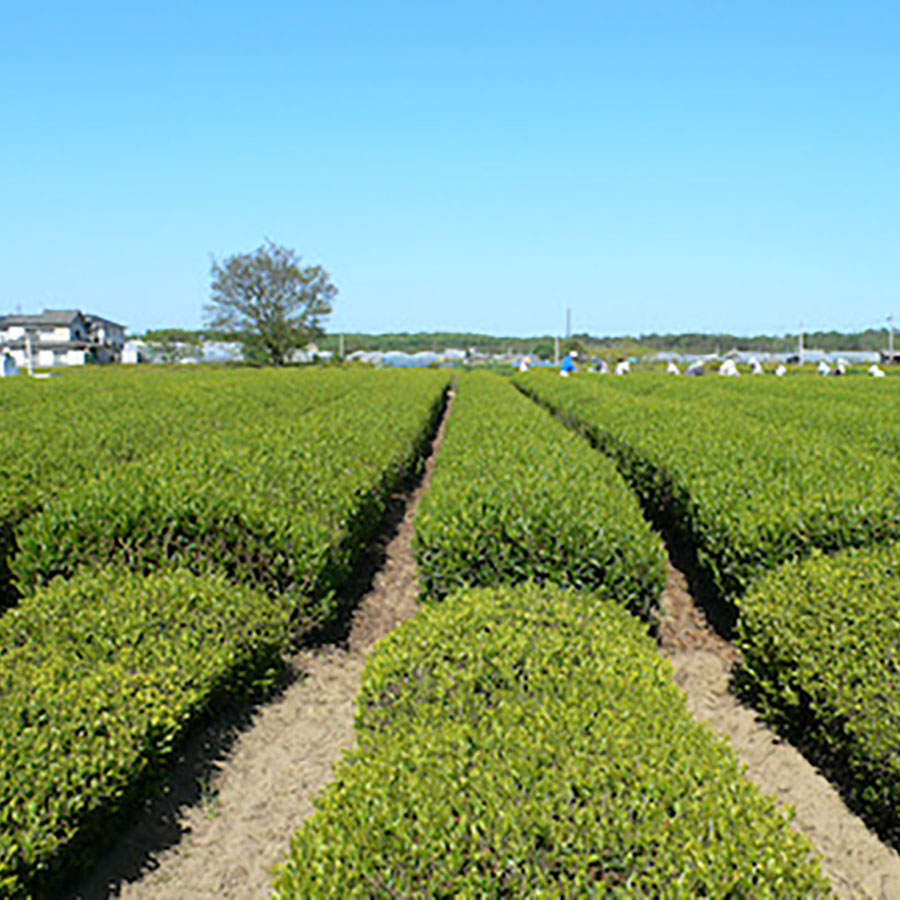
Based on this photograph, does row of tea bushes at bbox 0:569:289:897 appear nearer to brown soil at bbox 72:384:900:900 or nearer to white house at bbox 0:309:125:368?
brown soil at bbox 72:384:900:900

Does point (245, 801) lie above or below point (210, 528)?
below

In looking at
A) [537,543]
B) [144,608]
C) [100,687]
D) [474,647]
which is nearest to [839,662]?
[474,647]

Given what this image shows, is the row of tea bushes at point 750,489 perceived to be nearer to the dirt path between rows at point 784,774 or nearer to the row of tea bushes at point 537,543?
the dirt path between rows at point 784,774

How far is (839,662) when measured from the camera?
4.08 meters

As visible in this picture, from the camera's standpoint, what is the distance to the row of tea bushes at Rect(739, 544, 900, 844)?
371 cm

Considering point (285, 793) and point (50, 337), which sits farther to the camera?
point (50, 337)

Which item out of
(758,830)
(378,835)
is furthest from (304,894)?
(758,830)

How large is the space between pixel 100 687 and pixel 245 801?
38.7 inches

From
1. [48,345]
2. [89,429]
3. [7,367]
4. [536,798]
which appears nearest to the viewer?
[536,798]

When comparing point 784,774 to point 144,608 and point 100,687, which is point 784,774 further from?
point 144,608

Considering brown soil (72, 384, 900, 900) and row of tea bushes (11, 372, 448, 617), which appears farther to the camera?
row of tea bushes (11, 372, 448, 617)

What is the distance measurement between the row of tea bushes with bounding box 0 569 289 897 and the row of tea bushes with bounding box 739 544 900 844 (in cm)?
302

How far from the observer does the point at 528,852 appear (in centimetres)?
236

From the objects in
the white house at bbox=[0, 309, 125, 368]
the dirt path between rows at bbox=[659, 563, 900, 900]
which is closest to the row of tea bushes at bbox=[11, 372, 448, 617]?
the dirt path between rows at bbox=[659, 563, 900, 900]
